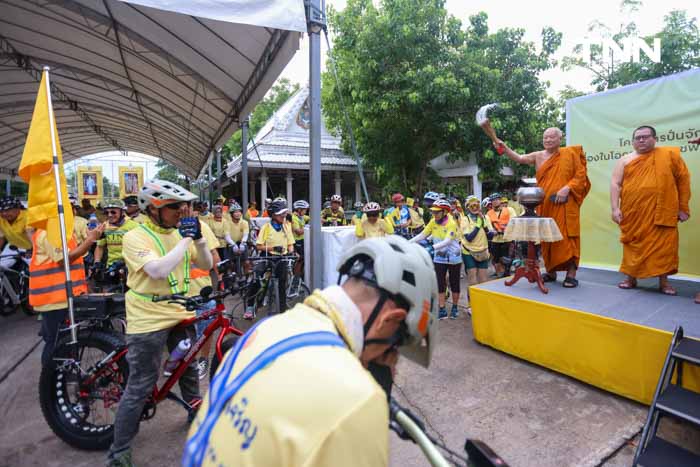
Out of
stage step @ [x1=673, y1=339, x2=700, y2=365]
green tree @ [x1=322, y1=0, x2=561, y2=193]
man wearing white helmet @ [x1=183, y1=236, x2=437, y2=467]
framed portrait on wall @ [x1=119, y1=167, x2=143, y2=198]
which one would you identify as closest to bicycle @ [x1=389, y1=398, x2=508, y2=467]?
man wearing white helmet @ [x1=183, y1=236, x2=437, y2=467]

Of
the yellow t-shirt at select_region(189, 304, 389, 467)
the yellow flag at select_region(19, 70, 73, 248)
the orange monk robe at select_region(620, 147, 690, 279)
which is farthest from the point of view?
the orange monk robe at select_region(620, 147, 690, 279)

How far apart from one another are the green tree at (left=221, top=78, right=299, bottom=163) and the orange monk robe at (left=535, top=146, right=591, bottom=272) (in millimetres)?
21394

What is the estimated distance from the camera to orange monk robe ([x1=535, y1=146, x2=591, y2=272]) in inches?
167

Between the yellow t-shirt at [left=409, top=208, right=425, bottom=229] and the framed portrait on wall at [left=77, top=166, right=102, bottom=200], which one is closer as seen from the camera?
the yellow t-shirt at [left=409, top=208, right=425, bottom=229]

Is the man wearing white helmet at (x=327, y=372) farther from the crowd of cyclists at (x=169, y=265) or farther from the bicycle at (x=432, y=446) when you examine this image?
the bicycle at (x=432, y=446)

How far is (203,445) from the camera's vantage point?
804 millimetres

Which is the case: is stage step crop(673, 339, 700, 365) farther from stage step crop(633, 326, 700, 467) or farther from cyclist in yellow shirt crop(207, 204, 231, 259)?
cyclist in yellow shirt crop(207, 204, 231, 259)

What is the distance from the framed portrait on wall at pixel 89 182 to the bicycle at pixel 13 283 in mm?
14066

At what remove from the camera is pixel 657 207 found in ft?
12.5

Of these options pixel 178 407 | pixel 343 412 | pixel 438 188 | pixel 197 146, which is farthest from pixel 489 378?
pixel 197 146

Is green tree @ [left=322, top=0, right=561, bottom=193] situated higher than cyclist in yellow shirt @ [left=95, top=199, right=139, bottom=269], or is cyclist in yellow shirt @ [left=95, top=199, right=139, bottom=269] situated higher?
green tree @ [left=322, top=0, right=561, bottom=193]

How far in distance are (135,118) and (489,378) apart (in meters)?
13.1

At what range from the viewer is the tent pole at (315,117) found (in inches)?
168

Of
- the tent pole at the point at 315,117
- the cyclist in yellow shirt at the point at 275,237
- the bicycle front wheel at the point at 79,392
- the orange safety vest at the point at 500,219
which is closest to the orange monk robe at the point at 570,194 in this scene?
the tent pole at the point at 315,117
